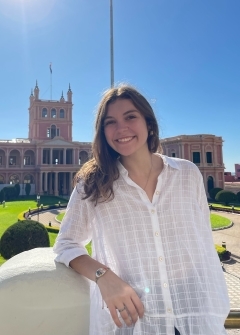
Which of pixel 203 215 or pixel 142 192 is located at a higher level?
pixel 142 192

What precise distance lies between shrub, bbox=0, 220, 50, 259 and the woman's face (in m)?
8.23

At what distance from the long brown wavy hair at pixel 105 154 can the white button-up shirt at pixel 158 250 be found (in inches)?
2.1

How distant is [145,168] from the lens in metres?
1.75

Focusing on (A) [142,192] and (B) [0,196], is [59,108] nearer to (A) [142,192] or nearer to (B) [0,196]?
(B) [0,196]

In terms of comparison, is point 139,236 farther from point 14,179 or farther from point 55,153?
point 55,153

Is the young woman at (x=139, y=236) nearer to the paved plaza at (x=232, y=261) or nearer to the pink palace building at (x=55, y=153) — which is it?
the paved plaza at (x=232, y=261)

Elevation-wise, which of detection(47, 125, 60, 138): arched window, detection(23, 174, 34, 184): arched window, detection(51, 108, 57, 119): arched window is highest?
detection(51, 108, 57, 119): arched window

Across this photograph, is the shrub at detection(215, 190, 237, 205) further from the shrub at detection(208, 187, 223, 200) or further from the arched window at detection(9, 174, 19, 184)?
the arched window at detection(9, 174, 19, 184)

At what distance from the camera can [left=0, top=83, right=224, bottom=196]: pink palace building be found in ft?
132

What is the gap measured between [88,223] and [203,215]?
72cm

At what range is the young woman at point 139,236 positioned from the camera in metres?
1.36

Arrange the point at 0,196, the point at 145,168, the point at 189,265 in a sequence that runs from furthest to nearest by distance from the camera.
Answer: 1. the point at 0,196
2. the point at 145,168
3. the point at 189,265

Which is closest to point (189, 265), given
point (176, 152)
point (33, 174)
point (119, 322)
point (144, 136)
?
point (119, 322)

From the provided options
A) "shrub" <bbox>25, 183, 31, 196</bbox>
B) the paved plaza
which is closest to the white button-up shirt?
the paved plaza
